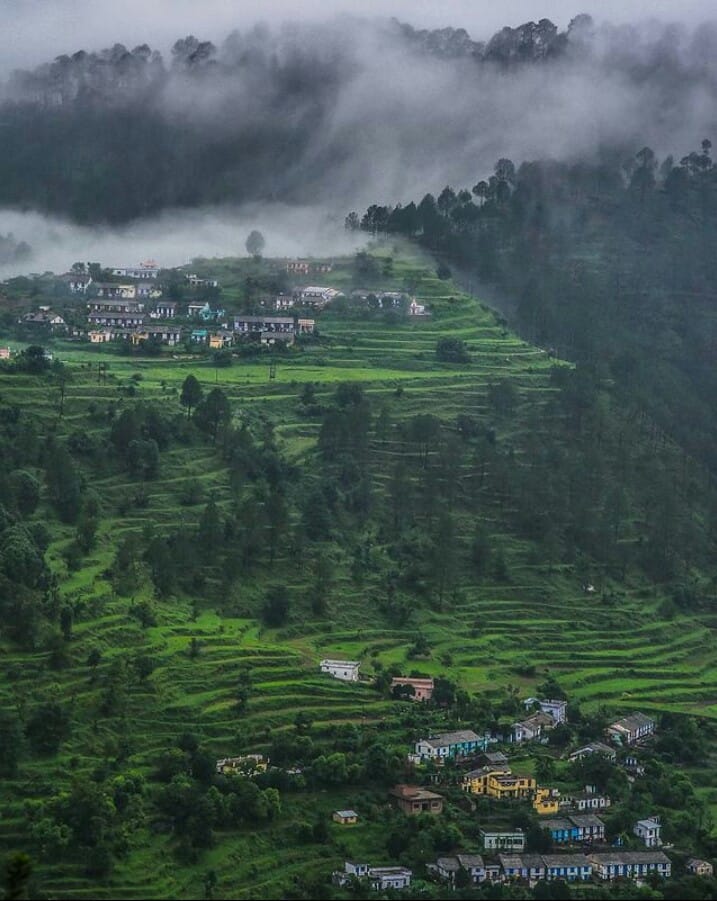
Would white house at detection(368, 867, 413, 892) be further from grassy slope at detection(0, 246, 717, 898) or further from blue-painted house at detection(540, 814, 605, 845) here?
blue-painted house at detection(540, 814, 605, 845)

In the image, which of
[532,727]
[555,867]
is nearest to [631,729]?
[532,727]

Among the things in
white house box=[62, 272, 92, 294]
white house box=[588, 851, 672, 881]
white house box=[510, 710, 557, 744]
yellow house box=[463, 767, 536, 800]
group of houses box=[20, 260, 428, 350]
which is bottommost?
white house box=[588, 851, 672, 881]

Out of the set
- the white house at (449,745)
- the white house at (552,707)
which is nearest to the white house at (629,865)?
the white house at (449,745)

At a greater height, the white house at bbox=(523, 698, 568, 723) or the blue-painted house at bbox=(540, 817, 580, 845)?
the white house at bbox=(523, 698, 568, 723)

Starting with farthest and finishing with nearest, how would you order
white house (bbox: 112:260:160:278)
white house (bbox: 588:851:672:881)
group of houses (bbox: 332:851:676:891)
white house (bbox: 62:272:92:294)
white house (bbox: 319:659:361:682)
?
white house (bbox: 112:260:160:278) < white house (bbox: 62:272:92:294) < white house (bbox: 319:659:361:682) < white house (bbox: 588:851:672:881) < group of houses (bbox: 332:851:676:891)

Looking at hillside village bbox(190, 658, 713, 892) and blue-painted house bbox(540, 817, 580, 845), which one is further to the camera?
blue-painted house bbox(540, 817, 580, 845)

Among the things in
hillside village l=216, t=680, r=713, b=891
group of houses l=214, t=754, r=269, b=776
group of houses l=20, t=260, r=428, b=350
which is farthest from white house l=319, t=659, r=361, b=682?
group of houses l=20, t=260, r=428, b=350

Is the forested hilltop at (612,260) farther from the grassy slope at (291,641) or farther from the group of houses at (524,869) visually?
the group of houses at (524,869)
